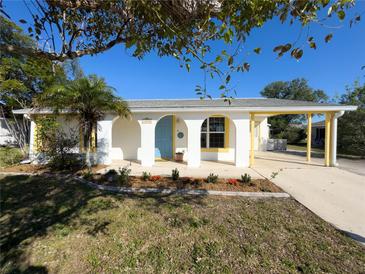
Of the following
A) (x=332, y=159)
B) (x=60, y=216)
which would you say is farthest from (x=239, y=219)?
(x=332, y=159)

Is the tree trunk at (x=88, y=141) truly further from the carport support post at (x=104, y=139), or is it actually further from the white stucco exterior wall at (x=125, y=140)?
the white stucco exterior wall at (x=125, y=140)

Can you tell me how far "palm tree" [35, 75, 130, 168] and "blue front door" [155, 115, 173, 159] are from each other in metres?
3.24

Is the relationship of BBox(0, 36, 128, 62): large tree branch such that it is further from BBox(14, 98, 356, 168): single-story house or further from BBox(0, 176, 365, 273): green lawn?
BBox(14, 98, 356, 168): single-story house

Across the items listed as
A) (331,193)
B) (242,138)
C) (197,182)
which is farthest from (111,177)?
(331,193)

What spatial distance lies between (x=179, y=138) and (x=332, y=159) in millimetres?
8503

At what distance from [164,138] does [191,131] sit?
2.67 m

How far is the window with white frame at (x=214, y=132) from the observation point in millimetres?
10789

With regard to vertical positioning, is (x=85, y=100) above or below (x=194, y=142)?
above

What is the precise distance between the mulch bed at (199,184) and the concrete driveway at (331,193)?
2.31ft

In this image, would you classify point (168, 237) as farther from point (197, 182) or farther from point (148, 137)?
point (148, 137)

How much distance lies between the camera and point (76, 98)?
726 centimetres

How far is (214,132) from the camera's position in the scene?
35.5 feet

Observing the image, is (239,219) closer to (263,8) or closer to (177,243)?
(177,243)

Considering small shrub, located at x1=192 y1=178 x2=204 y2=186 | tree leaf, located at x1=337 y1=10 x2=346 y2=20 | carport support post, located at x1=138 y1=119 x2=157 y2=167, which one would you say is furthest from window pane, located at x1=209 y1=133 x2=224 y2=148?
tree leaf, located at x1=337 y1=10 x2=346 y2=20
